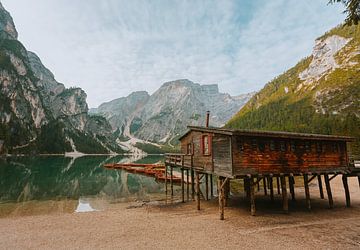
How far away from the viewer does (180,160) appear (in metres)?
31.1

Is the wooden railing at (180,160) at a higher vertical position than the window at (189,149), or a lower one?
lower

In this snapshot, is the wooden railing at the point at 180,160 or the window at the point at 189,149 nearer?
the window at the point at 189,149

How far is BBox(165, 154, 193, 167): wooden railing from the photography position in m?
29.2

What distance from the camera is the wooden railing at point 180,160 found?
95.7 ft

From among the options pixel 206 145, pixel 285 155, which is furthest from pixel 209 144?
pixel 285 155

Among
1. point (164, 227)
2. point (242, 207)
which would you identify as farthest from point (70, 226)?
point (242, 207)

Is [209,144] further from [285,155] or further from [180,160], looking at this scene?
[180,160]

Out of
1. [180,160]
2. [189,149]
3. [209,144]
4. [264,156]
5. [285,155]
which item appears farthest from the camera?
[180,160]

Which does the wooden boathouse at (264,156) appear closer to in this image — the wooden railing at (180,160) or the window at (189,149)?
the window at (189,149)

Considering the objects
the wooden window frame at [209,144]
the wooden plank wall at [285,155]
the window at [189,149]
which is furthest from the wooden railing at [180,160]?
the wooden plank wall at [285,155]

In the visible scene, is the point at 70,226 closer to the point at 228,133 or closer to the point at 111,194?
the point at 228,133

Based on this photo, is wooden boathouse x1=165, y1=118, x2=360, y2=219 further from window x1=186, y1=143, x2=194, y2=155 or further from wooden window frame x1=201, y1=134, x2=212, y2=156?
window x1=186, y1=143, x2=194, y2=155

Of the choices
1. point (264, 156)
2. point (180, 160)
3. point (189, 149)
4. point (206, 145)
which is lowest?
point (180, 160)

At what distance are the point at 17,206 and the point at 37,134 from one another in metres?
191
